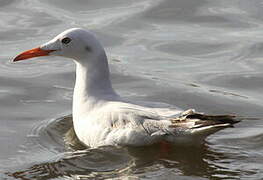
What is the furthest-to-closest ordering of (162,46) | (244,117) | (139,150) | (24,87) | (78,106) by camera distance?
(162,46), (24,87), (244,117), (78,106), (139,150)

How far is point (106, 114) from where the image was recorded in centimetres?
936

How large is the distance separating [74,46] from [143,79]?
235 cm

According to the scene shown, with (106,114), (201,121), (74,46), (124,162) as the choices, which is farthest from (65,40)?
(201,121)

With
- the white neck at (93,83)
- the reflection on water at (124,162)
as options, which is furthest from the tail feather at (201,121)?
the white neck at (93,83)

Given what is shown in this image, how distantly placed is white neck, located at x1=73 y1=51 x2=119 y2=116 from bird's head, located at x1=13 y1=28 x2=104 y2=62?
83 mm

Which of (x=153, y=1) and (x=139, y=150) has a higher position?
(x=153, y=1)

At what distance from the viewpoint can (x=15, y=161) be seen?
9227mm

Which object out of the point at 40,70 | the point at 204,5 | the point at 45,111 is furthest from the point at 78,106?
the point at 204,5

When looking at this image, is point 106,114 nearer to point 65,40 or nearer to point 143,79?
point 65,40

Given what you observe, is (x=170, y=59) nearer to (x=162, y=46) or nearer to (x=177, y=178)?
(x=162, y=46)

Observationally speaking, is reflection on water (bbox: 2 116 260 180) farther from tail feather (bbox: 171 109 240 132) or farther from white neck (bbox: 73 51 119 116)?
white neck (bbox: 73 51 119 116)

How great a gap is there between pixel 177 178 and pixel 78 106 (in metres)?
1.98

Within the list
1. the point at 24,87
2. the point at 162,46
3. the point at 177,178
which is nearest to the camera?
the point at 177,178

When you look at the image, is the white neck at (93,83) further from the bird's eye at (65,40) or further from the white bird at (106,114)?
the bird's eye at (65,40)
